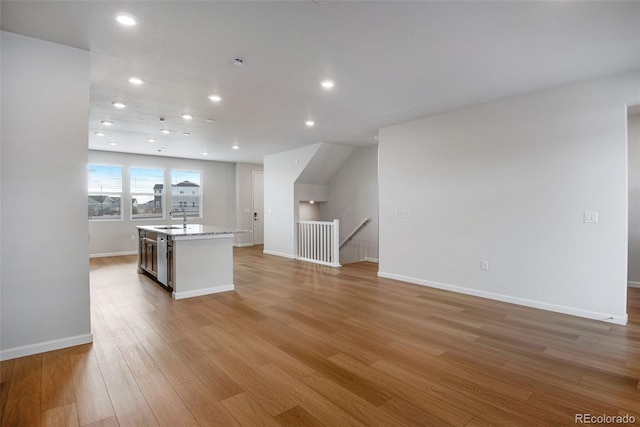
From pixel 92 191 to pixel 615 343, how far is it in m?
9.80

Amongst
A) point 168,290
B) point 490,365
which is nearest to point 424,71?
point 490,365

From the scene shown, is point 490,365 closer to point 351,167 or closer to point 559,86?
point 559,86

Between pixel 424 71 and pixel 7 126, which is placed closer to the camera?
pixel 7 126

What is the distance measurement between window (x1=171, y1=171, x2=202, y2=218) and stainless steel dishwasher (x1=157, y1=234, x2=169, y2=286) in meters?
4.30

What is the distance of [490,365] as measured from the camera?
2.54m

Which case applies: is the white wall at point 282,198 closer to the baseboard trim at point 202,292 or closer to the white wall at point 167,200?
the white wall at point 167,200

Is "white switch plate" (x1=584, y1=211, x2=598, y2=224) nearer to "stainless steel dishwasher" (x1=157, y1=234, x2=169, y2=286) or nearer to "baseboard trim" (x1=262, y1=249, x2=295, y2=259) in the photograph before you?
"stainless steel dishwasher" (x1=157, y1=234, x2=169, y2=286)

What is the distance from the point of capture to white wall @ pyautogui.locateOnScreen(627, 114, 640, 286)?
5.03 metres

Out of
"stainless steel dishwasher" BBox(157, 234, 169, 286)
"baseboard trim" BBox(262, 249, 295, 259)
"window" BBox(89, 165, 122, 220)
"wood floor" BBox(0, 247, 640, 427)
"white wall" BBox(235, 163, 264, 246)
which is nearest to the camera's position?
"wood floor" BBox(0, 247, 640, 427)

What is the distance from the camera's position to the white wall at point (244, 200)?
9961 millimetres

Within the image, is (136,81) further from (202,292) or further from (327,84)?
(202,292)

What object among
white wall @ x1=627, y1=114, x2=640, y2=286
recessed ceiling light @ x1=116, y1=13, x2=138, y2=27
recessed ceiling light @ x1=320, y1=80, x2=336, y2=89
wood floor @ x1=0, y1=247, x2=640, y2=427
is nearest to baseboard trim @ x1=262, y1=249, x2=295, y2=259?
wood floor @ x1=0, y1=247, x2=640, y2=427

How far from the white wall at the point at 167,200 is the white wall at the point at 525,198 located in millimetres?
6235

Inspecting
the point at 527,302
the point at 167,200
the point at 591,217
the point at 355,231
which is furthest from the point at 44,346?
the point at 167,200
